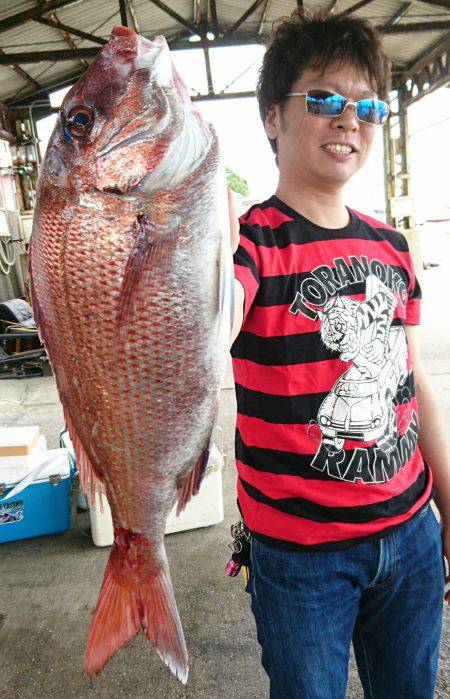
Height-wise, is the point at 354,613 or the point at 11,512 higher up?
the point at 354,613

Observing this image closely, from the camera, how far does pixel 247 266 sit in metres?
1.11

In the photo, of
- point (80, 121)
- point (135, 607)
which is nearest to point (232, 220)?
point (80, 121)

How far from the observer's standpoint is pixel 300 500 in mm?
1158

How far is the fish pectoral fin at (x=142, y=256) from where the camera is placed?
0.78m

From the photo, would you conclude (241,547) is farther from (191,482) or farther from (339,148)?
(339,148)

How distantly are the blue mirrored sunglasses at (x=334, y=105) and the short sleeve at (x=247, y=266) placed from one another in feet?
1.12

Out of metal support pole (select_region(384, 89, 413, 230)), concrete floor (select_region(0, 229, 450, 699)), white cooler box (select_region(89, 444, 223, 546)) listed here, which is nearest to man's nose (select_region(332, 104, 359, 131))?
white cooler box (select_region(89, 444, 223, 546))

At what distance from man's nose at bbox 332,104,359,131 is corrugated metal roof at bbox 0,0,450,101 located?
765 cm

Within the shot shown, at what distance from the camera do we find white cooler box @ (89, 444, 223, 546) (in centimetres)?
265

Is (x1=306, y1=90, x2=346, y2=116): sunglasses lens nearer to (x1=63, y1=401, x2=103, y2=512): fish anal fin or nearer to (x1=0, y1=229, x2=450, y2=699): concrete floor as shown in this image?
(x1=63, y1=401, x2=103, y2=512): fish anal fin

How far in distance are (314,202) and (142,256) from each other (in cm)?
69

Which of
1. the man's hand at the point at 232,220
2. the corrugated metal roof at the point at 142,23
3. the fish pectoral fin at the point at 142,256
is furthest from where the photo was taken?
the corrugated metal roof at the point at 142,23

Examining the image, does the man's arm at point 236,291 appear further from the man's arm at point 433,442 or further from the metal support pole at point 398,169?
the metal support pole at point 398,169

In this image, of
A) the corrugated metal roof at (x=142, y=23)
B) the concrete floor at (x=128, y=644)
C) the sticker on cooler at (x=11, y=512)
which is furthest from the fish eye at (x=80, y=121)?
the corrugated metal roof at (x=142, y=23)
